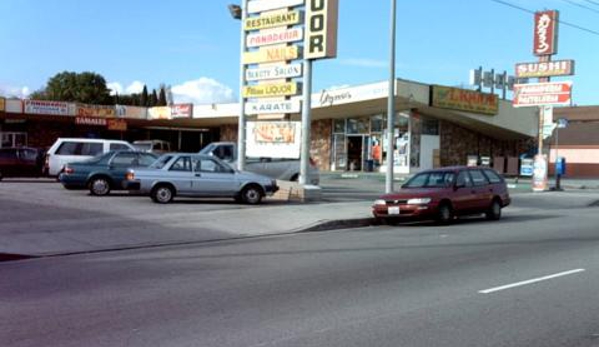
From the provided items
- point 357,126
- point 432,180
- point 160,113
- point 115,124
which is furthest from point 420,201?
point 160,113

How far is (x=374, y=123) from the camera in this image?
1597 inches

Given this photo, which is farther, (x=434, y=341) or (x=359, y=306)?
(x=359, y=306)

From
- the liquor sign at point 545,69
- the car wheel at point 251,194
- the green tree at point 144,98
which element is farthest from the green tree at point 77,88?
the car wheel at point 251,194

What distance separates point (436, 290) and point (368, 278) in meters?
1.15

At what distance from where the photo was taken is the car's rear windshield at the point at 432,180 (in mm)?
16938

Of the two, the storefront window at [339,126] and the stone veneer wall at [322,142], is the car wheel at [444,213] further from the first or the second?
the stone veneer wall at [322,142]

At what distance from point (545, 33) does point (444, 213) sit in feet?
67.4

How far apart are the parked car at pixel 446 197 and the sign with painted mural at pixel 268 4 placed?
27.1 feet

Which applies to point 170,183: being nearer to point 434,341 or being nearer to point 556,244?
point 556,244

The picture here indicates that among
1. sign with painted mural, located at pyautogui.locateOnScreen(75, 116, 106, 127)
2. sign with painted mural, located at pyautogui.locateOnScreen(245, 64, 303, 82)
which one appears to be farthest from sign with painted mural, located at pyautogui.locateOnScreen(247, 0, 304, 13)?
sign with painted mural, located at pyautogui.locateOnScreen(75, 116, 106, 127)

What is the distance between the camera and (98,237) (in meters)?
13.0

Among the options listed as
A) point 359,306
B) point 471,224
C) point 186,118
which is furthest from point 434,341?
point 186,118

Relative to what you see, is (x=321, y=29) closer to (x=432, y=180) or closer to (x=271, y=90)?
(x=271, y=90)

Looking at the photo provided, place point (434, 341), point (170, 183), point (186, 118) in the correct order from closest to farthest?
point (434, 341) < point (170, 183) < point (186, 118)
